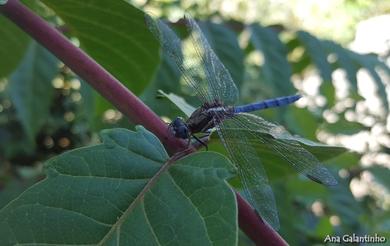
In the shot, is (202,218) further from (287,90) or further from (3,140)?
(3,140)

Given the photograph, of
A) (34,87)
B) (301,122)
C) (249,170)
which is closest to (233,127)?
(249,170)

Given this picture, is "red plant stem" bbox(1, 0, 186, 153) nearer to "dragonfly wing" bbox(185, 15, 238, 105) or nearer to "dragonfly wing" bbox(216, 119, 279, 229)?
"dragonfly wing" bbox(216, 119, 279, 229)

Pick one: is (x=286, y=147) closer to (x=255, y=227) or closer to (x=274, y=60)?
(x=255, y=227)

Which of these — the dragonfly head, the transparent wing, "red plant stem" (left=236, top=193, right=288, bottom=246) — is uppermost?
the transparent wing

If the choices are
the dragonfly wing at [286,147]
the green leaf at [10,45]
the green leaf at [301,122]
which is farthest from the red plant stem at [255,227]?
the green leaf at [301,122]

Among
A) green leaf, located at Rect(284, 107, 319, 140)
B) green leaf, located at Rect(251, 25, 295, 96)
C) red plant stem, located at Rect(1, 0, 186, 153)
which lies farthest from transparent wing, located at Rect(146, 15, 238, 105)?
green leaf, located at Rect(284, 107, 319, 140)

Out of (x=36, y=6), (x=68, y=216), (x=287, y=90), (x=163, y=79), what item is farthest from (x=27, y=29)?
(x=287, y=90)
